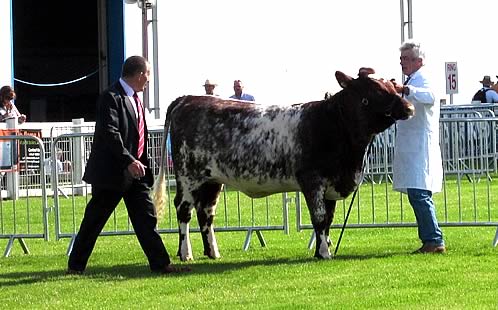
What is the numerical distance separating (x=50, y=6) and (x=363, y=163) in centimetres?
2933

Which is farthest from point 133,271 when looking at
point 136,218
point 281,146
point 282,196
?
point 282,196

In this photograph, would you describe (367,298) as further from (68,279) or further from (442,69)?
(442,69)

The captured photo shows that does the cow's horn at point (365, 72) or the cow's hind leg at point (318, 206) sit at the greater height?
the cow's horn at point (365, 72)

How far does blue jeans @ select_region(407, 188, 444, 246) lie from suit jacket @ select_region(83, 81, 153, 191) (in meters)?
2.87

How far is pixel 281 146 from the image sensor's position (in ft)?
45.4

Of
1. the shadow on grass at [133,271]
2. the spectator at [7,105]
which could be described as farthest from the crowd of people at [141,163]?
the spectator at [7,105]

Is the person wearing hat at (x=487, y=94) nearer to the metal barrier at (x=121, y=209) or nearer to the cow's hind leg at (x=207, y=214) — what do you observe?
the metal barrier at (x=121, y=209)

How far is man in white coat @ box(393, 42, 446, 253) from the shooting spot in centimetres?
1404

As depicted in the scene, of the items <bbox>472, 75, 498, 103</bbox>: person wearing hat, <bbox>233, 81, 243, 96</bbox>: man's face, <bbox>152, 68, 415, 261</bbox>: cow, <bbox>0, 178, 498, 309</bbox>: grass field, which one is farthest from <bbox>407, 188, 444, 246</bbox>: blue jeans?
<bbox>472, 75, 498, 103</bbox>: person wearing hat

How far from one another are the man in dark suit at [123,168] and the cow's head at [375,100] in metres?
1.96

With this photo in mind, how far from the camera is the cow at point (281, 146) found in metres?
13.7

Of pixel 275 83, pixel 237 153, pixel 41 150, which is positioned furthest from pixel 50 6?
pixel 237 153

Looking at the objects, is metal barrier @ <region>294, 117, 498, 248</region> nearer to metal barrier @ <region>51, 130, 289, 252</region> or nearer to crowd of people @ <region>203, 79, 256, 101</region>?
metal barrier @ <region>51, 130, 289, 252</region>

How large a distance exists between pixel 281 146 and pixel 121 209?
6835mm
